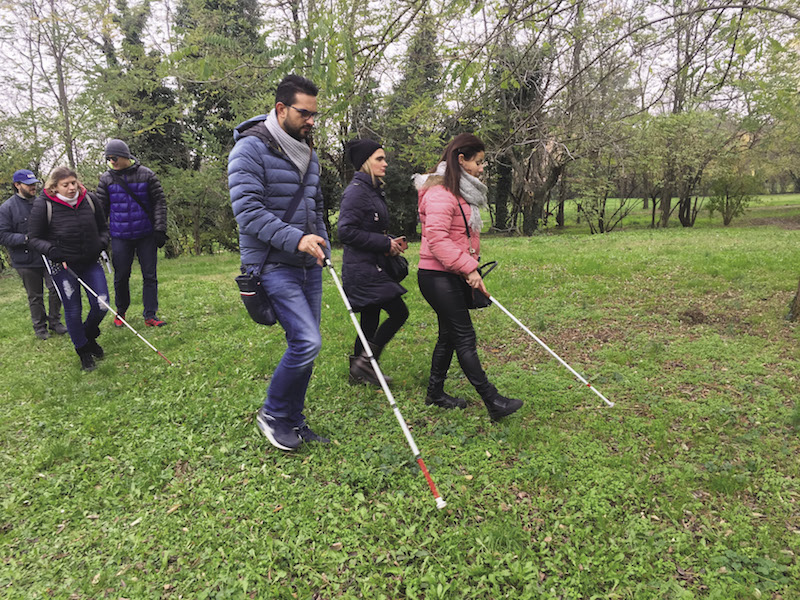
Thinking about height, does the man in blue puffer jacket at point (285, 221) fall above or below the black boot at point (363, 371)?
above

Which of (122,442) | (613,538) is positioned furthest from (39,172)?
Answer: (613,538)

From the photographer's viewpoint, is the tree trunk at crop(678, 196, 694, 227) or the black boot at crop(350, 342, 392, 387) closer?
the black boot at crop(350, 342, 392, 387)

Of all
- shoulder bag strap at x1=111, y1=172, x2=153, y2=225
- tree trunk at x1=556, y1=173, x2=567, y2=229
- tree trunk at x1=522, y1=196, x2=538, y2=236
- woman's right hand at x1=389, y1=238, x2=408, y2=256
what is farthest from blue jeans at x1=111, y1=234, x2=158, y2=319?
tree trunk at x1=556, y1=173, x2=567, y2=229

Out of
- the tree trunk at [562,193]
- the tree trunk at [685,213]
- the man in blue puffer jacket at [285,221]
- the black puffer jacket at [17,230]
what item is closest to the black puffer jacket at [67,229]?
the black puffer jacket at [17,230]

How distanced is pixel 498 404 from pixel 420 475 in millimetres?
931

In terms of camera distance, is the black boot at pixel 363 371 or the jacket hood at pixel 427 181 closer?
the jacket hood at pixel 427 181

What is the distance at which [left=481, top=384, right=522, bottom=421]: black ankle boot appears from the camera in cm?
390

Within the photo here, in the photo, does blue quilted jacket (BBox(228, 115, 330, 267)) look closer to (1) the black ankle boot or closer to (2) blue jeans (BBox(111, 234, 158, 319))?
(1) the black ankle boot

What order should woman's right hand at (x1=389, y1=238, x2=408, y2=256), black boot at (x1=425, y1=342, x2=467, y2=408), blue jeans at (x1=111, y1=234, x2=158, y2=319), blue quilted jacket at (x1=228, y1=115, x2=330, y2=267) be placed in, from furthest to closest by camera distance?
blue jeans at (x1=111, y1=234, x2=158, y2=319) → woman's right hand at (x1=389, y1=238, x2=408, y2=256) → black boot at (x1=425, y1=342, x2=467, y2=408) → blue quilted jacket at (x1=228, y1=115, x2=330, y2=267)

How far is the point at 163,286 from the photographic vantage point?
34.6 ft

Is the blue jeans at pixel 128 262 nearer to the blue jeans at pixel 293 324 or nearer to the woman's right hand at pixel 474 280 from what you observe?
the blue jeans at pixel 293 324

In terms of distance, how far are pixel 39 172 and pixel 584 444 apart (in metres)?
19.8

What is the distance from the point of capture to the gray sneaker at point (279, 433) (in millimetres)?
3654

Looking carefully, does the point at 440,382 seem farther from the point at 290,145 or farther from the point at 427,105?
the point at 427,105
